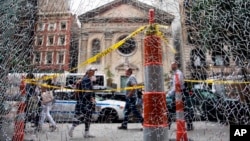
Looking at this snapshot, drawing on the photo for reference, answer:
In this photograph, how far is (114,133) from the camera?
959 millimetres

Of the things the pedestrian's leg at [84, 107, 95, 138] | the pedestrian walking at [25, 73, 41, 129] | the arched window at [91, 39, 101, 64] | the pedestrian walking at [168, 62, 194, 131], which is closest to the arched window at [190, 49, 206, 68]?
the pedestrian walking at [168, 62, 194, 131]

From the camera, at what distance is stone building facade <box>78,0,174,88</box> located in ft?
2.62

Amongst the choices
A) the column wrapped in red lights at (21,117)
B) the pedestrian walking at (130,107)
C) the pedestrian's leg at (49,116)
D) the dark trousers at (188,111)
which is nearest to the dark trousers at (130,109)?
the pedestrian walking at (130,107)

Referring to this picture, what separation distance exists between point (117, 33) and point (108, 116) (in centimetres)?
31

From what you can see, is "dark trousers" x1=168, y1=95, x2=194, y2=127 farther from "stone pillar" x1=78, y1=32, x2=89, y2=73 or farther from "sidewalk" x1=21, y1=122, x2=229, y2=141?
"stone pillar" x1=78, y1=32, x2=89, y2=73

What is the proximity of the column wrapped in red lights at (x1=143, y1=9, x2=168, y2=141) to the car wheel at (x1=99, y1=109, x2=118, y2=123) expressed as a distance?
11cm

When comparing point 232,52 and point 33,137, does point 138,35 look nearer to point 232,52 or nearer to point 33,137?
point 232,52

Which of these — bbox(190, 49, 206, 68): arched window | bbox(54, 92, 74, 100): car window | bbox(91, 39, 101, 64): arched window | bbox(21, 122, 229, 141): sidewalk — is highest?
bbox(91, 39, 101, 64): arched window

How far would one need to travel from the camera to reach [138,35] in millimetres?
828

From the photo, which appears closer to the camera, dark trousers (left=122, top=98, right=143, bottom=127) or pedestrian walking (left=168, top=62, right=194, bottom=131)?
pedestrian walking (left=168, top=62, right=194, bottom=131)

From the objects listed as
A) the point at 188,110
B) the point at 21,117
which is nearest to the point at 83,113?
the point at 21,117

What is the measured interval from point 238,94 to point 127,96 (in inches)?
15.0

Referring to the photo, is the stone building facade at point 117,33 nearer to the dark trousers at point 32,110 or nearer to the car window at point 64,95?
the car window at point 64,95

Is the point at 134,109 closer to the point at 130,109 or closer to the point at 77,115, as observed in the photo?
the point at 130,109
